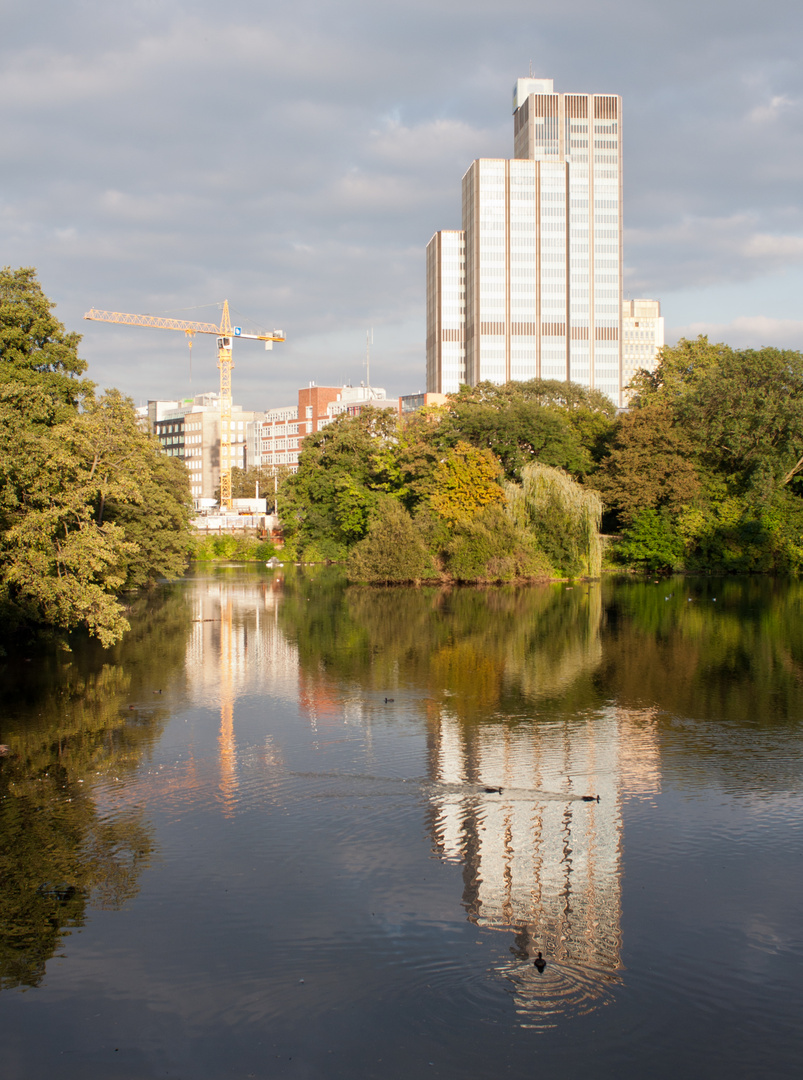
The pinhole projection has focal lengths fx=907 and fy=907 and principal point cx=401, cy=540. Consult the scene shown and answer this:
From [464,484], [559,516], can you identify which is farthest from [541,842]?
[464,484]

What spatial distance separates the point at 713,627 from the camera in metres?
32.1

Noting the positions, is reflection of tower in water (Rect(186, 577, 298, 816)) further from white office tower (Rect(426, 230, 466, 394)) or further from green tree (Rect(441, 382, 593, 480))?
white office tower (Rect(426, 230, 466, 394))

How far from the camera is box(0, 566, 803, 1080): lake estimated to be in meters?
7.17

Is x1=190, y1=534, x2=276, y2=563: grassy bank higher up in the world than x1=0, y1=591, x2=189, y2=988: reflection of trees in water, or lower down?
higher up

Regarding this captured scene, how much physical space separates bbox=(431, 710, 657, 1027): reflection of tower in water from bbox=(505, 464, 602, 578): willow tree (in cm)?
3964

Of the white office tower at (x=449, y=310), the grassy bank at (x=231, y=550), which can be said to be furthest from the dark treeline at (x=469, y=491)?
the white office tower at (x=449, y=310)

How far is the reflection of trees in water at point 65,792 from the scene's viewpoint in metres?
9.12

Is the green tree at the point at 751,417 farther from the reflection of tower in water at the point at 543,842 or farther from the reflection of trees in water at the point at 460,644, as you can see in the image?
the reflection of tower in water at the point at 543,842

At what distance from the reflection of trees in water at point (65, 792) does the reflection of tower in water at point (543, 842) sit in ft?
12.8

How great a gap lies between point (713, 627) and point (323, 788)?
2261 centimetres

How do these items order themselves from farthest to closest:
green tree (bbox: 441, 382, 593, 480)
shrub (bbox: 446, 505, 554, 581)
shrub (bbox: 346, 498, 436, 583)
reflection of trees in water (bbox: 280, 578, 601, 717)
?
green tree (bbox: 441, 382, 593, 480) < shrub (bbox: 346, 498, 436, 583) < shrub (bbox: 446, 505, 554, 581) < reflection of trees in water (bbox: 280, 578, 601, 717)

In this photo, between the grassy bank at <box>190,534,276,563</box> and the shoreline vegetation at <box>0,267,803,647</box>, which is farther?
the grassy bank at <box>190,534,276,563</box>

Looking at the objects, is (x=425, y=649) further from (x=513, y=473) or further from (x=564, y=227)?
(x=564, y=227)

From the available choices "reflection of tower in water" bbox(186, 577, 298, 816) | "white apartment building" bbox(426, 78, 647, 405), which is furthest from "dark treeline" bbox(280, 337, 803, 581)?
"white apartment building" bbox(426, 78, 647, 405)
